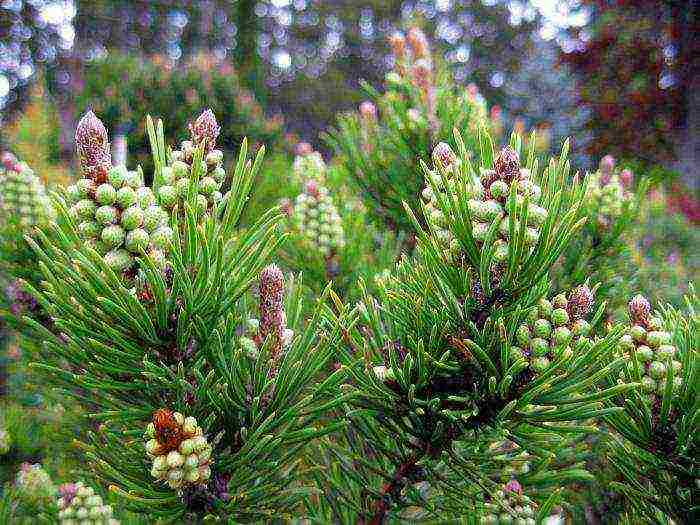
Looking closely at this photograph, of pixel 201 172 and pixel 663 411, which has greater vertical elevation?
pixel 201 172

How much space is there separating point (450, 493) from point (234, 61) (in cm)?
973

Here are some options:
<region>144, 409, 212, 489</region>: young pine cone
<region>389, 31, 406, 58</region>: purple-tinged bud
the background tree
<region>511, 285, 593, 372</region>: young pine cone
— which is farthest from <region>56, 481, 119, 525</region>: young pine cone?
the background tree

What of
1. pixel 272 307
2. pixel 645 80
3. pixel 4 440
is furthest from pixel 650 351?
pixel 645 80

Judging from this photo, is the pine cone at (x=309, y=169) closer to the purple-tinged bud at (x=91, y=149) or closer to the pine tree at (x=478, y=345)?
the pine tree at (x=478, y=345)

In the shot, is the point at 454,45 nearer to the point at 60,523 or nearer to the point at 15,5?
the point at 15,5

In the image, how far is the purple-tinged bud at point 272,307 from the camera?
536 mm

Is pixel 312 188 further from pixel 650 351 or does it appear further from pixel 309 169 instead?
pixel 650 351

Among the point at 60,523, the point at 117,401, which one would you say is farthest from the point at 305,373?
the point at 60,523

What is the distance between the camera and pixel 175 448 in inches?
19.5

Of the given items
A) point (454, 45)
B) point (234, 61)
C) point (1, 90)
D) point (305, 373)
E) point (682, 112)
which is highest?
point (454, 45)

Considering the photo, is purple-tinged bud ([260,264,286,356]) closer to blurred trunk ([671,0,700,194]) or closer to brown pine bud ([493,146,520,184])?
brown pine bud ([493,146,520,184])

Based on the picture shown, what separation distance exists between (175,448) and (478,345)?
0.89 feet

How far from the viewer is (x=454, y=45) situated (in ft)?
51.6

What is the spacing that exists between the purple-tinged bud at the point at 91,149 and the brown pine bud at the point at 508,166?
0.31 m
